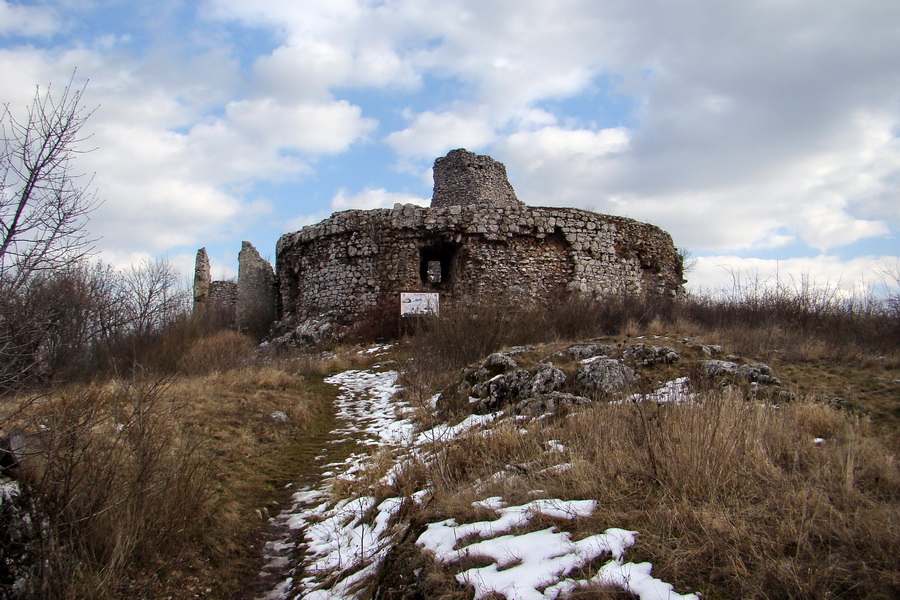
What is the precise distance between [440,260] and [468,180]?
143 inches

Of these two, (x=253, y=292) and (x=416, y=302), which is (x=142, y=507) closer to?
(x=416, y=302)

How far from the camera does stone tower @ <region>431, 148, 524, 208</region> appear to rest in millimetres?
17984

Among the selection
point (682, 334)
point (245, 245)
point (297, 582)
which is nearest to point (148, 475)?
point (297, 582)

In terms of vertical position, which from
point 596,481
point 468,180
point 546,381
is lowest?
point 596,481

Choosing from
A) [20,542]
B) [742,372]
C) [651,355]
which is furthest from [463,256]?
[20,542]

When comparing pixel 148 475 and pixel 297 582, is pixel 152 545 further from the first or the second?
pixel 297 582

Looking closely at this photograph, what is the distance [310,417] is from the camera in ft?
23.8

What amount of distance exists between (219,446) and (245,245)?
13777 mm

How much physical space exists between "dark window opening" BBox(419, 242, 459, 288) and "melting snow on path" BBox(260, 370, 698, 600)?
1010cm

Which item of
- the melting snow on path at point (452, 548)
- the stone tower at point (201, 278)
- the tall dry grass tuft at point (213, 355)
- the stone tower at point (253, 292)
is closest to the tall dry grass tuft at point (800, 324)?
the melting snow on path at point (452, 548)

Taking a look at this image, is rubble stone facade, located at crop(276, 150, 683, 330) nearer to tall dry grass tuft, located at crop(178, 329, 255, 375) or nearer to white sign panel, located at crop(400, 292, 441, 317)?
white sign panel, located at crop(400, 292, 441, 317)

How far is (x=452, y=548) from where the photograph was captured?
292cm

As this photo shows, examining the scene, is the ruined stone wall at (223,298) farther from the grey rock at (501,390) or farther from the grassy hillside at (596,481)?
the grey rock at (501,390)

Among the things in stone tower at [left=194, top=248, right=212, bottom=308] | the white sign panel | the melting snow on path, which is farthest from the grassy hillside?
stone tower at [left=194, top=248, right=212, bottom=308]
